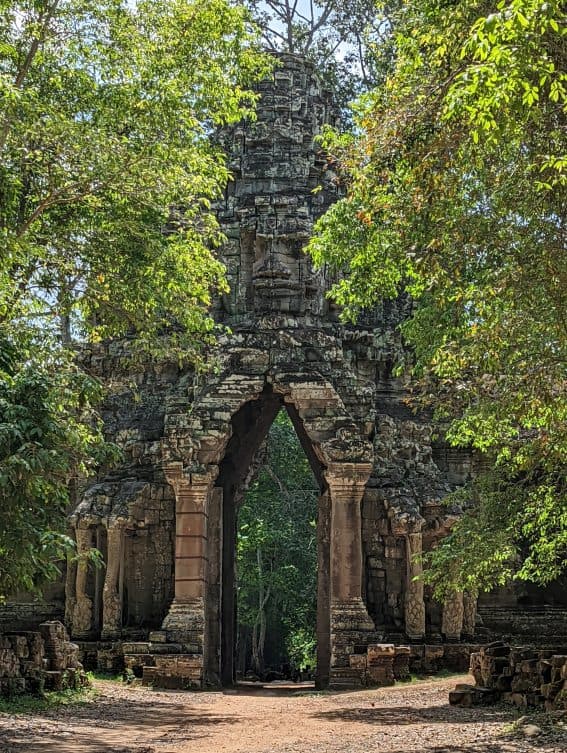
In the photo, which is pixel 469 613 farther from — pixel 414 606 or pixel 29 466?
pixel 29 466

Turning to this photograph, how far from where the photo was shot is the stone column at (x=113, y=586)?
1772cm

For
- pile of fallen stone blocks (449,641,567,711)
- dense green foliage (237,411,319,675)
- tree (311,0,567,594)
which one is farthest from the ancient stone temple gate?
dense green foliage (237,411,319,675)

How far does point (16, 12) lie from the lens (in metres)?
12.3

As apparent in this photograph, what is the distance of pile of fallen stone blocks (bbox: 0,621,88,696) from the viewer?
11852mm

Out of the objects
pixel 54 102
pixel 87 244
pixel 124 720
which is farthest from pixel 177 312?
pixel 124 720

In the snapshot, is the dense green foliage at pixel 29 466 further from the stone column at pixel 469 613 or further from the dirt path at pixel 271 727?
the stone column at pixel 469 613

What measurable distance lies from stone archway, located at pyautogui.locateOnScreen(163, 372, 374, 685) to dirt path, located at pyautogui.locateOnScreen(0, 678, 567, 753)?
2012 mm

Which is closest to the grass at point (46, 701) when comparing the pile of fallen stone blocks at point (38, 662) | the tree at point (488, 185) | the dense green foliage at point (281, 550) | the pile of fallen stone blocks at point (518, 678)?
the pile of fallen stone blocks at point (38, 662)

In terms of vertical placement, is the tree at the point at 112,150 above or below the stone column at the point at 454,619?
above

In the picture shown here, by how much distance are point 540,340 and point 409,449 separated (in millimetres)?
10087

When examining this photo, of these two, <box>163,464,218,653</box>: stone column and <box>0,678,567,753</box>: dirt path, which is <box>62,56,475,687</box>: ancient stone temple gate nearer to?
<box>163,464,218,653</box>: stone column

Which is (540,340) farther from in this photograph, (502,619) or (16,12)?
(502,619)

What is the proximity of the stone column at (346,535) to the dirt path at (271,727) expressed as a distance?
2207mm

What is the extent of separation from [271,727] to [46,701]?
108 inches
